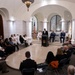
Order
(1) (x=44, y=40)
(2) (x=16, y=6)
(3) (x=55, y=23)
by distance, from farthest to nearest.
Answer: (3) (x=55, y=23) → (2) (x=16, y=6) → (1) (x=44, y=40)

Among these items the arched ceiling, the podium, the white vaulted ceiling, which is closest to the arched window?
the arched ceiling

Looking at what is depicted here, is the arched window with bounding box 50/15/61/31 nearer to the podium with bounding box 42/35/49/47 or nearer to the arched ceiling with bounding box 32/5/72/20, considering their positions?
the arched ceiling with bounding box 32/5/72/20

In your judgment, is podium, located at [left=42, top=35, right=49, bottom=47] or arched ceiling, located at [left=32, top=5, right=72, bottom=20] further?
arched ceiling, located at [left=32, top=5, right=72, bottom=20]

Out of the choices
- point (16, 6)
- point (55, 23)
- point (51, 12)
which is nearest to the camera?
point (16, 6)

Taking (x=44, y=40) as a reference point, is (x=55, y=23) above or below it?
above

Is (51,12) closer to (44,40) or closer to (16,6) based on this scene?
(16,6)

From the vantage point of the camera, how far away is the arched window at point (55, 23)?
1664 centimetres

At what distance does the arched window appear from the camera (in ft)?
54.6

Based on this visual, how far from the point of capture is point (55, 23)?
16797mm

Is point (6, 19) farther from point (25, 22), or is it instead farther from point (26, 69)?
point (26, 69)

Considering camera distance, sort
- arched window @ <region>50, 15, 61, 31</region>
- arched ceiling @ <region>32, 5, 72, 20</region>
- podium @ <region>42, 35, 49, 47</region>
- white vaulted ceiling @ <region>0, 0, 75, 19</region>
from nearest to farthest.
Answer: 1. white vaulted ceiling @ <region>0, 0, 75, 19</region>
2. podium @ <region>42, 35, 49, 47</region>
3. arched ceiling @ <region>32, 5, 72, 20</region>
4. arched window @ <region>50, 15, 61, 31</region>

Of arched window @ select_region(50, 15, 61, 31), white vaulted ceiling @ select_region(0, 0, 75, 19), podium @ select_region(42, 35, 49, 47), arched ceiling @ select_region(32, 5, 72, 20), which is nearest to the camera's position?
white vaulted ceiling @ select_region(0, 0, 75, 19)

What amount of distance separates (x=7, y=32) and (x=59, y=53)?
23.3 ft

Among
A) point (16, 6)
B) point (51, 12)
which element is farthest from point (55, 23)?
point (16, 6)
